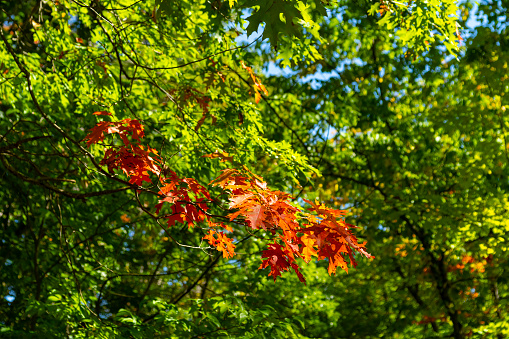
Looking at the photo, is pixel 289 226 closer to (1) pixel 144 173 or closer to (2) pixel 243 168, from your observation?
(2) pixel 243 168

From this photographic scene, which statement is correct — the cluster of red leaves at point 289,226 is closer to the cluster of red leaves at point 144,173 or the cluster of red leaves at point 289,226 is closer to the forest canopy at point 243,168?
the forest canopy at point 243,168

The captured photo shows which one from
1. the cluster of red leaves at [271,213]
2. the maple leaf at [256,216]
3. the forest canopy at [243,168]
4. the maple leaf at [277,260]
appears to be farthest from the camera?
the forest canopy at [243,168]

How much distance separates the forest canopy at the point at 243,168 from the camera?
303 centimetres

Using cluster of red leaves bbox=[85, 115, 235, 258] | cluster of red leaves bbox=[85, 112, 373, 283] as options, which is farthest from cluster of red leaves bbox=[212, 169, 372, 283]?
cluster of red leaves bbox=[85, 115, 235, 258]

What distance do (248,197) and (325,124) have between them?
515 centimetres

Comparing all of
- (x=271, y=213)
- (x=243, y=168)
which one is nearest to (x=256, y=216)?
(x=271, y=213)

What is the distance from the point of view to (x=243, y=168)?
3090 mm

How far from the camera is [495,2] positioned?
6000mm

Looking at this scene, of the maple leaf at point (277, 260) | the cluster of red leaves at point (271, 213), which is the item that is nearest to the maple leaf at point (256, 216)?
the cluster of red leaves at point (271, 213)

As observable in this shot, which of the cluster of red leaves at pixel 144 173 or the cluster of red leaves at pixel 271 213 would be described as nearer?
the cluster of red leaves at pixel 271 213

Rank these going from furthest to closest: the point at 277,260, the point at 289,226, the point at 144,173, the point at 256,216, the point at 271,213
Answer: the point at 144,173, the point at 277,260, the point at 289,226, the point at 271,213, the point at 256,216

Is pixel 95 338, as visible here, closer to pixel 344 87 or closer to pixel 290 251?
pixel 290 251

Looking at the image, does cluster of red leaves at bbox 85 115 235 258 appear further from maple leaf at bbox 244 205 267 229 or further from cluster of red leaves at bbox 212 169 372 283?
maple leaf at bbox 244 205 267 229

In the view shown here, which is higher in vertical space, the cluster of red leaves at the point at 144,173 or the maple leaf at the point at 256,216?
the cluster of red leaves at the point at 144,173
